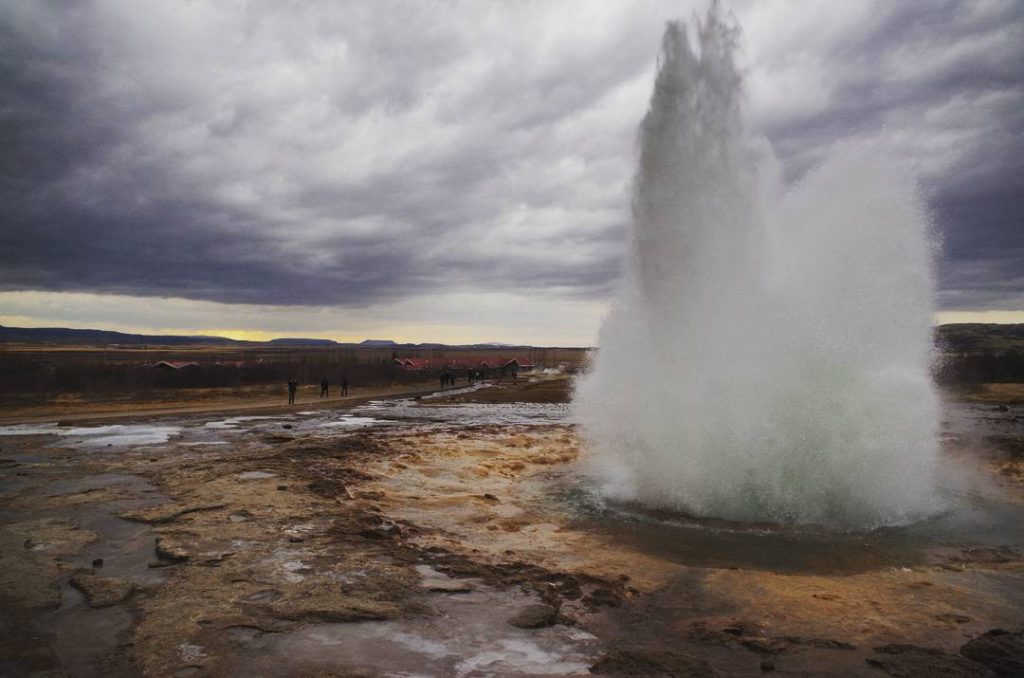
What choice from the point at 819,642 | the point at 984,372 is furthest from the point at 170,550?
the point at 984,372

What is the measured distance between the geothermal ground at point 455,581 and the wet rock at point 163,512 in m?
0.05

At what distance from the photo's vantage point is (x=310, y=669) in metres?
4.36

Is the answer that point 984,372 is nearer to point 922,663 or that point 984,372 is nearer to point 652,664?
point 922,663

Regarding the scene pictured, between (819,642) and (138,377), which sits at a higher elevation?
(138,377)

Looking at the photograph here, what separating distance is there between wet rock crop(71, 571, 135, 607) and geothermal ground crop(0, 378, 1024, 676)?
3cm

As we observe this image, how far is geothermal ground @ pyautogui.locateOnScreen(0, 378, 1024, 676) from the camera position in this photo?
462 cm

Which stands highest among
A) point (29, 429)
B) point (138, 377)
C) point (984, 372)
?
point (984, 372)

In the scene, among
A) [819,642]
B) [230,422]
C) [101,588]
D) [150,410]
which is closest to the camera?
[819,642]

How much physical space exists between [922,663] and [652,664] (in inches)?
76.8

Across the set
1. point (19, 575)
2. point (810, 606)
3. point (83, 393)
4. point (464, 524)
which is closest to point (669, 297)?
point (464, 524)

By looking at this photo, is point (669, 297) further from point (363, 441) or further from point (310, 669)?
point (363, 441)

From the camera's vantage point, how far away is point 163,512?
344 inches

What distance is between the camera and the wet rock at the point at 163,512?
8397mm

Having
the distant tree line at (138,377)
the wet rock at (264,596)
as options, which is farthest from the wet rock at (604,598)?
the distant tree line at (138,377)
